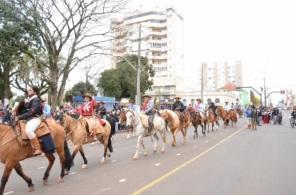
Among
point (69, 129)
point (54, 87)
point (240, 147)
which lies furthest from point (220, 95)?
point (69, 129)

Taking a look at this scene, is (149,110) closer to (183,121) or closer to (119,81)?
(183,121)

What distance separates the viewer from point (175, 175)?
1370 centimetres

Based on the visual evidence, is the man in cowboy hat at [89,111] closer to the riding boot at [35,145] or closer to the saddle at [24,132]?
the saddle at [24,132]

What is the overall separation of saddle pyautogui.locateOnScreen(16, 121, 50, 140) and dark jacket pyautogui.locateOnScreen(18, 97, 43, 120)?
6.5 inches

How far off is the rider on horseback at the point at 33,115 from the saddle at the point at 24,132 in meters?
0.08

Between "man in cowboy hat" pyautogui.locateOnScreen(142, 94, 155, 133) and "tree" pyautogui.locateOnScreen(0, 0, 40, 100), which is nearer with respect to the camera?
"man in cowboy hat" pyautogui.locateOnScreen(142, 94, 155, 133)

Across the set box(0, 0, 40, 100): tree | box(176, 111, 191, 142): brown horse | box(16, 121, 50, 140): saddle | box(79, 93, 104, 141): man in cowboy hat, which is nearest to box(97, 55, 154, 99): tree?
box(0, 0, 40, 100): tree

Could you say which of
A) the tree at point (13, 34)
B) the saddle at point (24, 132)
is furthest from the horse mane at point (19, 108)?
the tree at point (13, 34)

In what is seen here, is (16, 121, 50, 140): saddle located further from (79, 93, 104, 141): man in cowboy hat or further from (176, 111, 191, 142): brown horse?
(176, 111, 191, 142): brown horse

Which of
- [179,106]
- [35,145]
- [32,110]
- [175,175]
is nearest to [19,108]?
[32,110]

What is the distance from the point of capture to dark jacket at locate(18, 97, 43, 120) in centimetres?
1188

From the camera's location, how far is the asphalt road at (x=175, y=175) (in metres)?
11.5

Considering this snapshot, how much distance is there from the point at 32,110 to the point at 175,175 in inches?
169

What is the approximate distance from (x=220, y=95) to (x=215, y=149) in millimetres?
103920
